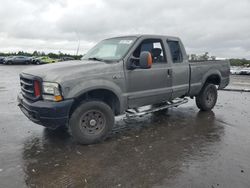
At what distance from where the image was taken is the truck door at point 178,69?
647cm

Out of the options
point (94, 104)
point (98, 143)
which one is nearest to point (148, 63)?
point (94, 104)

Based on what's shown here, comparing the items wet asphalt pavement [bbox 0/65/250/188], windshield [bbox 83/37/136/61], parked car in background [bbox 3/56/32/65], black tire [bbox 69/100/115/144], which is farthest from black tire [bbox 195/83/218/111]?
parked car in background [bbox 3/56/32/65]

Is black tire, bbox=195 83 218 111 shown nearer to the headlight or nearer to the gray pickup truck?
the gray pickup truck

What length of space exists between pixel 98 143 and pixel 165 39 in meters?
3.04

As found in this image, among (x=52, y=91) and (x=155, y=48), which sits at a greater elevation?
(x=155, y=48)

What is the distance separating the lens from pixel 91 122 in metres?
5.02

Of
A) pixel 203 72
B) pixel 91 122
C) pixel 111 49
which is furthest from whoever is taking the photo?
pixel 203 72

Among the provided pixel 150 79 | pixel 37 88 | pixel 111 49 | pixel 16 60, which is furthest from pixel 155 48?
pixel 16 60

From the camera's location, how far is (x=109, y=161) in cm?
427

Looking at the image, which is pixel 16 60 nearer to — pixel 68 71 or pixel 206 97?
pixel 206 97

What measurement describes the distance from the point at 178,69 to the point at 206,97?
1860 mm

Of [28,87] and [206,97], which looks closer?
[28,87]

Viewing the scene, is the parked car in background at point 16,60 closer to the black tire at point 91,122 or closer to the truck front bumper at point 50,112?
the truck front bumper at point 50,112

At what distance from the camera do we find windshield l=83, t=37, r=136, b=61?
5612mm
